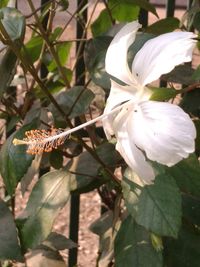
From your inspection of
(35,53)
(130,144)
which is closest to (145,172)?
(130,144)

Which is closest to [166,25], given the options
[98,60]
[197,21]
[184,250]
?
[197,21]

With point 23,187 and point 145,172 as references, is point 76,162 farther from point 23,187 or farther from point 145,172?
point 145,172

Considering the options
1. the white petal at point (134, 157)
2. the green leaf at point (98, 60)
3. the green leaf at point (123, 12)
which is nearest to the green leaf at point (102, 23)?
the green leaf at point (123, 12)

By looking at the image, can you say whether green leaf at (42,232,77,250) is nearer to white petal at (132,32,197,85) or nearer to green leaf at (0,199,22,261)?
green leaf at (0,199,22,261)

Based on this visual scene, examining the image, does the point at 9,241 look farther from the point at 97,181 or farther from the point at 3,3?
the point at 3,3

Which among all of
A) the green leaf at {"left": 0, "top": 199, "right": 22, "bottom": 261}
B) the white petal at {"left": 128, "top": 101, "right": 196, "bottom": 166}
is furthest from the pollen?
the green leaf at {"left": 0, "top": 199, "right": 22, "bottom": 261}

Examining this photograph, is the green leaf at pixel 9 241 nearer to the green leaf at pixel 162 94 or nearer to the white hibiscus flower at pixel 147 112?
the white hibiscus flower at pixel 147 112
